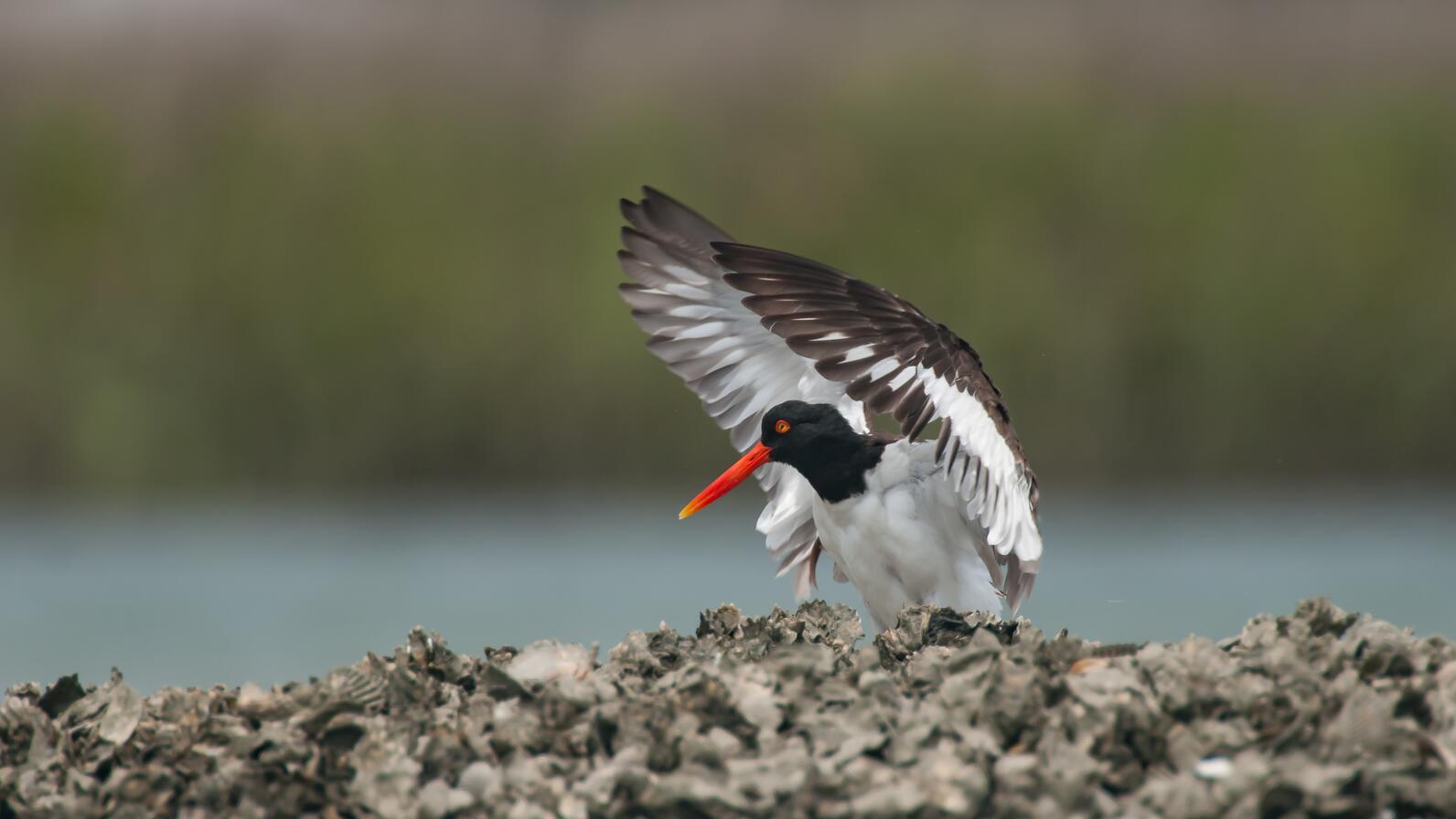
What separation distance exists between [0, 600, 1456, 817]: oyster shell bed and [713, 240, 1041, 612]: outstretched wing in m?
0.80

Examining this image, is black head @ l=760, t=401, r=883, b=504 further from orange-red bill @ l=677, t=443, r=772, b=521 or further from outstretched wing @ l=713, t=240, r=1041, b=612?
outstretched wing @ l=713, t=240, r=1041, b=612

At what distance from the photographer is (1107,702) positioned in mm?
2803

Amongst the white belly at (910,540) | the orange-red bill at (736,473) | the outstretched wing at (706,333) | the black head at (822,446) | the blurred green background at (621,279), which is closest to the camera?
the white belly at (910,540)

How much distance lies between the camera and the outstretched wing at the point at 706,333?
16.3 ft

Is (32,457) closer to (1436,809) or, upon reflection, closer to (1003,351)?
(1003,351)

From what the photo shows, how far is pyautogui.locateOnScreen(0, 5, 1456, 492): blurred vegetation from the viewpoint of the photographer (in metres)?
9.47

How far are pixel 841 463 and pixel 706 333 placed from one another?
0.72 meters

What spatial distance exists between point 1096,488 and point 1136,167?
6.98ft

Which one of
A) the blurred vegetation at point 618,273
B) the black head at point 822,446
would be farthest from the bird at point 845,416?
the blurred vegetation at point 618,273

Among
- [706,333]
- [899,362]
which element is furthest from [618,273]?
[899,362]

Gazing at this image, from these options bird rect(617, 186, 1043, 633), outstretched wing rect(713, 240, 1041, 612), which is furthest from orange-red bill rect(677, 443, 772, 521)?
outstretched wing rect(713, 240, 1041, 612)

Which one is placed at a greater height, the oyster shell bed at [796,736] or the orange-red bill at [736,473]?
the orange-red bill at [736,473]

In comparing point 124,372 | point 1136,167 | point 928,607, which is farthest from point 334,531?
point 928,607

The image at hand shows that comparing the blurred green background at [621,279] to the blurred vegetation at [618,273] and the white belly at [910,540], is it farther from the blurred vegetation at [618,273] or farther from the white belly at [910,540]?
the white belly at [910,540]
